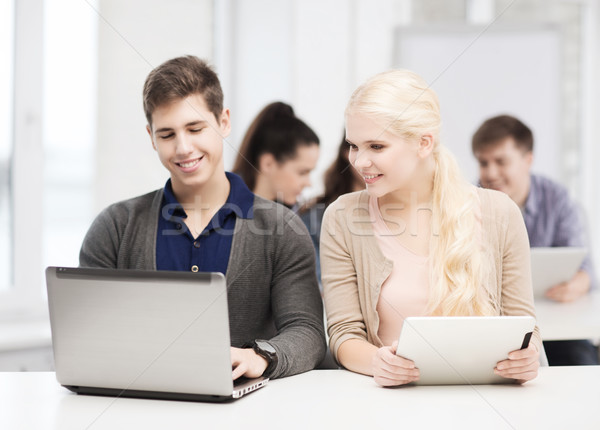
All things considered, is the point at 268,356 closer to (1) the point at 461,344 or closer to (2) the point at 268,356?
(2) the point at 268,356

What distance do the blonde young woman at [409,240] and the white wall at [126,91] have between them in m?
1.85

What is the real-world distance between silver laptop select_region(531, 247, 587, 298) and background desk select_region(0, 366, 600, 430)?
0.99m

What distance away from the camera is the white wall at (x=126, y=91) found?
3.07 meters

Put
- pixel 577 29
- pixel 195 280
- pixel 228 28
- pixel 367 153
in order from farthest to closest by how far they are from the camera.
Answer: pixel 577 29 → pixel 228 28 → pixel 367 153 → pixel 195 280

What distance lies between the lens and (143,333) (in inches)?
43.4

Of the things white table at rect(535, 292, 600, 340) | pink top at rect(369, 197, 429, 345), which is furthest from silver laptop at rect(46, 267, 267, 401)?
white table at rect(535, 292, 600, 340)

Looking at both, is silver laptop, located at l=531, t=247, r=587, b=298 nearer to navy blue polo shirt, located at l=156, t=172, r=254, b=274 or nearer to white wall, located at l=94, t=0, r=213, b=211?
navy blue polo shirt, located at l=156, t=172, r=254, b=274

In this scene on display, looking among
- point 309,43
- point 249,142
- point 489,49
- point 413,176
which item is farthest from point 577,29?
point 413,176

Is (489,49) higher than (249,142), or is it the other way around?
(489,49)

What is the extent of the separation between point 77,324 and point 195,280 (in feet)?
0.83

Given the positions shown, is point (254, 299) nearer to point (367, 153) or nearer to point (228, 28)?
point (367, 153)

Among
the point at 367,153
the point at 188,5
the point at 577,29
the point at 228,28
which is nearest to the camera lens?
the point at 367,153

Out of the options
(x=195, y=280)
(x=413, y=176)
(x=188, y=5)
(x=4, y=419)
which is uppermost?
(x=188, y=5)

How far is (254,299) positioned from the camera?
1568 millimetres
